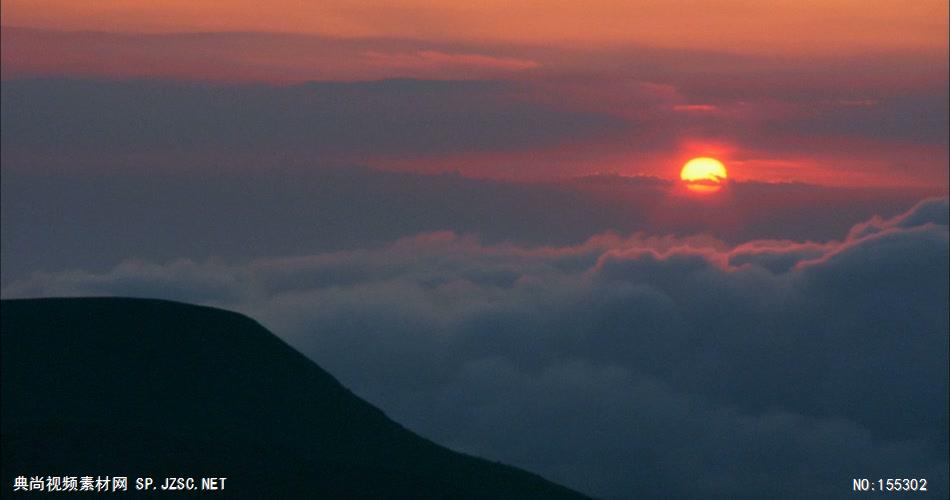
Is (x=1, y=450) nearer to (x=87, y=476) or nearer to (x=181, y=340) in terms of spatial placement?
(x=87, y=476)

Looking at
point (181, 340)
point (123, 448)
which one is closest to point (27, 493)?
point (123, 448)

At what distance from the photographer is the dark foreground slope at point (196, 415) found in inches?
3152

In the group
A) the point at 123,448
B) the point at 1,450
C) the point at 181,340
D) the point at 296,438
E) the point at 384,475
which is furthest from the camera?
the point at 181,340

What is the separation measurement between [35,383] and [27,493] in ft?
73.9

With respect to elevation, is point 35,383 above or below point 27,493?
above

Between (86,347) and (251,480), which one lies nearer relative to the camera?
(251,480)

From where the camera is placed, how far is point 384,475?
297 ft

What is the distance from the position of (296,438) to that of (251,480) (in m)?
16.0

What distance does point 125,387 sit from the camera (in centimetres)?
9525

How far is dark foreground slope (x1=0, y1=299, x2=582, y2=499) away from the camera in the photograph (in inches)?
3152

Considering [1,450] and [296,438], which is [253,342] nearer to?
[296,438]

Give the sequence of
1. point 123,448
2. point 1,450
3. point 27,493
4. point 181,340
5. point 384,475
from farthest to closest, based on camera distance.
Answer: point 181,340, point 384,475, point 123,448, point 1,450, point 27,493

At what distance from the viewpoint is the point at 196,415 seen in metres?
94.9

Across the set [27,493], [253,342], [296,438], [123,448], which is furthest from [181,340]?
[27,493]
